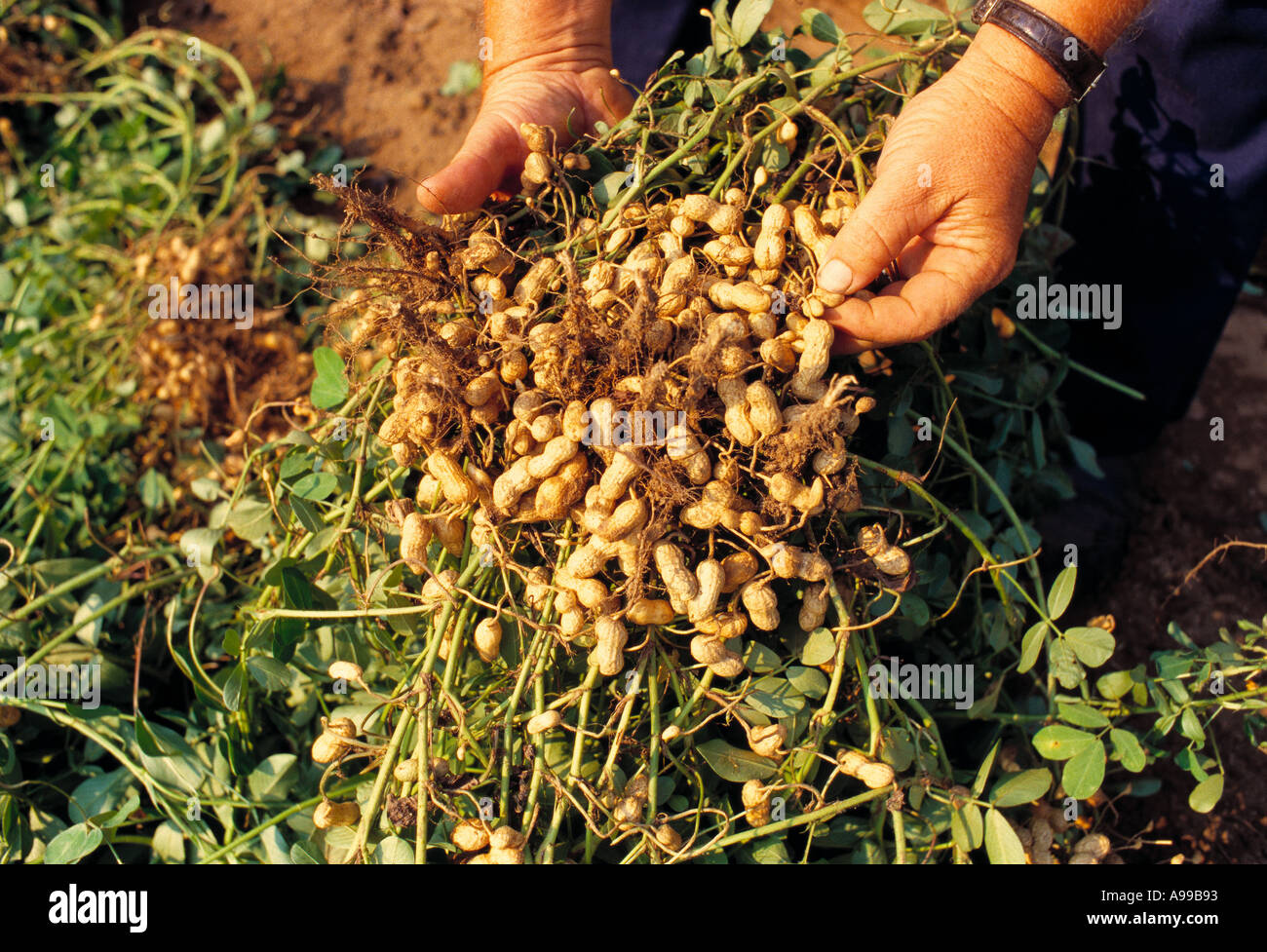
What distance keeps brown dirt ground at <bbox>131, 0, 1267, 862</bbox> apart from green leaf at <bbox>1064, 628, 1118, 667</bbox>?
0.46 metres

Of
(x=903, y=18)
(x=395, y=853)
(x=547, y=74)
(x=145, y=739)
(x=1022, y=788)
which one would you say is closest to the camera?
(x=395, y=853)

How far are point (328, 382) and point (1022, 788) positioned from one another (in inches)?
43.1

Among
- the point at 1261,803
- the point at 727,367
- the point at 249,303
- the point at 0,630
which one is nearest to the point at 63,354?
the point at 249,303

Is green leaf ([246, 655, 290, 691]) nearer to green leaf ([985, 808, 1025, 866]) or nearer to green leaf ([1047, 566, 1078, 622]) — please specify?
green leaf ([985, 808, 1025, 866])

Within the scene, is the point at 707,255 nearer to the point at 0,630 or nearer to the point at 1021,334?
the point at 1021,334

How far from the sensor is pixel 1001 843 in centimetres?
101

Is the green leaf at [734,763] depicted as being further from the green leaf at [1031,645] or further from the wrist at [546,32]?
the wrist at [546,32]

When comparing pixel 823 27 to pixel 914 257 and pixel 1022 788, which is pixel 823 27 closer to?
pixel 914 257

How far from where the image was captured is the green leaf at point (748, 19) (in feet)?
4.03

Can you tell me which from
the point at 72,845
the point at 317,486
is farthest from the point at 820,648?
the point at 72,845

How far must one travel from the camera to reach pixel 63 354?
6.34 feet

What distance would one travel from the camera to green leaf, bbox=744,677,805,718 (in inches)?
39.6

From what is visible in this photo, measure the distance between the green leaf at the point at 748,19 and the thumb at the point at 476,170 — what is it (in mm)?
373

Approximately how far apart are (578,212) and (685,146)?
0.18 meters
